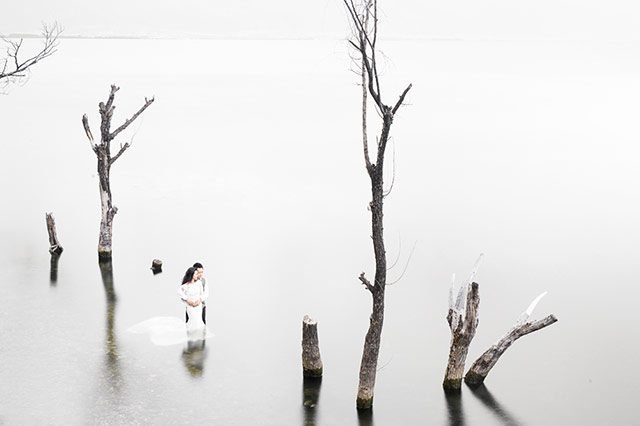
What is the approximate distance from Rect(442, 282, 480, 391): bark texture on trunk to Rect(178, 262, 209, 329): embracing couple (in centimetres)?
517

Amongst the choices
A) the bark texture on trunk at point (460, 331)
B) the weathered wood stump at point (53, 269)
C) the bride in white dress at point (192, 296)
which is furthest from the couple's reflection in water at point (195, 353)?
the weathered wood stump at point (53, 269)

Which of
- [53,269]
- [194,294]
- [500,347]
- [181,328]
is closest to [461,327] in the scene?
[500,347]

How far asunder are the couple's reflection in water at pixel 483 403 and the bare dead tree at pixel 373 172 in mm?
1542

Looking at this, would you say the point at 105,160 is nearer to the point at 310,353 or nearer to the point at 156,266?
the point at 156,266

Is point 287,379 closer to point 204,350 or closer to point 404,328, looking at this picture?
point 204,350

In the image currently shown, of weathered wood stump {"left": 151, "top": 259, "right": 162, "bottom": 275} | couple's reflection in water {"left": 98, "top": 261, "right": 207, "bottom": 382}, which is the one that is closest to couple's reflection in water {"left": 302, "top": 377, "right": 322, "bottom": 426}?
couple's reflection in water {"left": 98, "top": 261, "right": 207, "bottom": 382}

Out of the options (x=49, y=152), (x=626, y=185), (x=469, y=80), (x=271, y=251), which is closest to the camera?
(x=271, y=251)

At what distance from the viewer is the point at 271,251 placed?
2542cm

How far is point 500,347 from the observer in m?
15.6

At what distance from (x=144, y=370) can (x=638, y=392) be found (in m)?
9.47

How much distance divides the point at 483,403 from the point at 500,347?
1062 mm

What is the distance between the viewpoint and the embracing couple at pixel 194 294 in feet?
57.6

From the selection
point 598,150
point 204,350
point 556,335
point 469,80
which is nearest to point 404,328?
point 556,335

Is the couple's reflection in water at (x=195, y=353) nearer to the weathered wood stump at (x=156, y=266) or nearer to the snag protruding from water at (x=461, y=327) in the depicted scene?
the snag protruding from water at (x=461, y=327)
